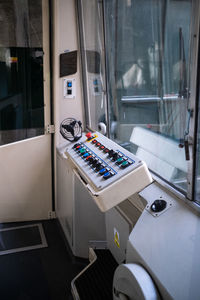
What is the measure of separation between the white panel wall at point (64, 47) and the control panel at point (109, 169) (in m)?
0.92

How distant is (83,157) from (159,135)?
534 millimetres

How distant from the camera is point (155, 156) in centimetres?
217

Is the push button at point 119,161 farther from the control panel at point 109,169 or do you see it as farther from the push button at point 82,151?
the push button at point 82,151

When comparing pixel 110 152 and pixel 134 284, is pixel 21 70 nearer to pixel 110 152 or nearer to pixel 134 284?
pixel 110 152

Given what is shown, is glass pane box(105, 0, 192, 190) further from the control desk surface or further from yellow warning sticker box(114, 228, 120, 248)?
yellow warning sticker box(114, 228, 120, 248)

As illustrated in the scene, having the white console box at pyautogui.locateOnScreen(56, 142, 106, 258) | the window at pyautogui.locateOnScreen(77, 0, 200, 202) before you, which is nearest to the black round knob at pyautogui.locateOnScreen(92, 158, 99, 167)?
the window at pyautogui.locateOnScreen(77, 0, 200, 202)

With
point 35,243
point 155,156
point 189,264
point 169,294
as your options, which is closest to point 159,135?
point 155,156

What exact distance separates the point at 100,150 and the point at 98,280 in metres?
0.85

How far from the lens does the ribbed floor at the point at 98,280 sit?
201cm

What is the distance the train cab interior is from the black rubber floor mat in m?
0.02

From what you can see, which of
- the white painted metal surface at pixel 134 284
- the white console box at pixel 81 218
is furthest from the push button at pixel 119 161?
the white console box at pixel 81 218

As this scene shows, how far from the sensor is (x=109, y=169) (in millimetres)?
1919

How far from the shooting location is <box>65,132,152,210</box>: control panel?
1.76m

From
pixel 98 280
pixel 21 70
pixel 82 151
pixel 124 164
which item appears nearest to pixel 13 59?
pixel 21 70
